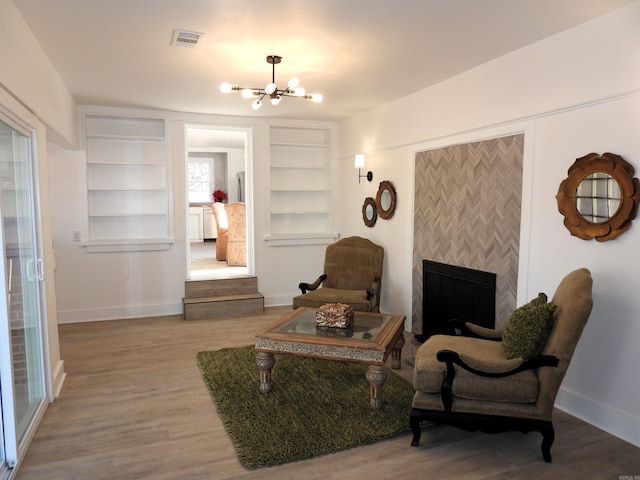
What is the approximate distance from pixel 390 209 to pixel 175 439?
338 cm

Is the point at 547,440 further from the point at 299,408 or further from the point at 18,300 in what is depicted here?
the point at 18,300

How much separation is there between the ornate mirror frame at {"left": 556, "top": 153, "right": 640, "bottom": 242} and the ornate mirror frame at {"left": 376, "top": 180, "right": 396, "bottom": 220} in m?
2.24

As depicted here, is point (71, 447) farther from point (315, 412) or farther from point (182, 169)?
point (182, 169)

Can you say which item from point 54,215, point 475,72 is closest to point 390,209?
point 475,72

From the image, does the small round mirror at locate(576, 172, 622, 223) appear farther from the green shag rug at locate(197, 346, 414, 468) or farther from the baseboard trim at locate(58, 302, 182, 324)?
the baseboard trim at locate(58, 302, 182, 324)

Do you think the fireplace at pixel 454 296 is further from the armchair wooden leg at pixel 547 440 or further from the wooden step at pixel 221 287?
the wooden step at pixel 221 287

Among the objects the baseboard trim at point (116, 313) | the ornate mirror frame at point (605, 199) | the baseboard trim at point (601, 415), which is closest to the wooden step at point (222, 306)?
the baseboard trim at point (116, 313)

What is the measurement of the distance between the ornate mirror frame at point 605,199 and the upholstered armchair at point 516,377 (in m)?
0.35

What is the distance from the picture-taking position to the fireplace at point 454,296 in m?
3.89

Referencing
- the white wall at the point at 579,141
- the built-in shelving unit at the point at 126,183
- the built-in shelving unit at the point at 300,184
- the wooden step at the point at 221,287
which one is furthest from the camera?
the built-in shelving unit at the point at 300,184

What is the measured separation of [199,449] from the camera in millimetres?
2758

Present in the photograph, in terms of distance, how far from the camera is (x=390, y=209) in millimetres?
5301

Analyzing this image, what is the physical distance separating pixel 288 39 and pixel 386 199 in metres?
2.62

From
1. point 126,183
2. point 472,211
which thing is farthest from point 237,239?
point 472,211
